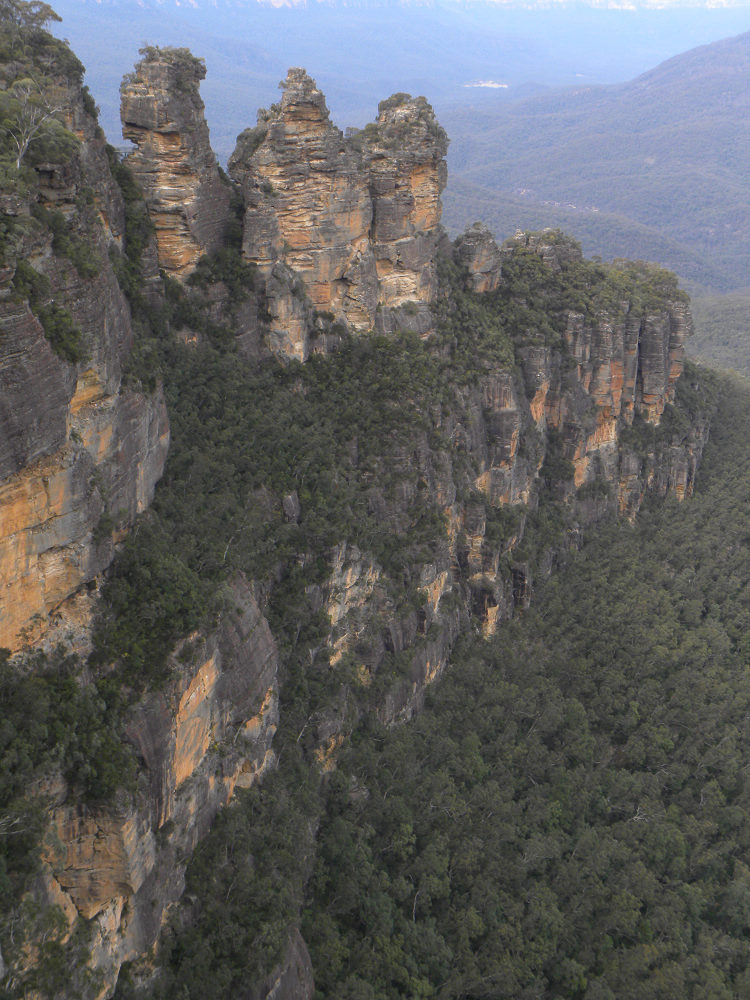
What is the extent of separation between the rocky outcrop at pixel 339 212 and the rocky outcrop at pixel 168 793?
18320 millimetres

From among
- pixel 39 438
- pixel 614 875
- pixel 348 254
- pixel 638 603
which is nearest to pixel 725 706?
pixel 638 603

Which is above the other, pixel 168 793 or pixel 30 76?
pixel 30 76

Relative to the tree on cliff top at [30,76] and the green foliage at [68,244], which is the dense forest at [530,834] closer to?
the green foliage at [68,244]

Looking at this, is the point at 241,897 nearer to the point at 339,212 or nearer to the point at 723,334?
the point at 339,212

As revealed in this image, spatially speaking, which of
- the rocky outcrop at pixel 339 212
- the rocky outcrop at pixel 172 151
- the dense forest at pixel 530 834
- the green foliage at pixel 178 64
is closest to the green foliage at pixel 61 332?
the rocky outcrop at pixel 172 151

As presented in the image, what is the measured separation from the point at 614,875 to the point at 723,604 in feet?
77.2

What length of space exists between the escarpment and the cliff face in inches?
3.5

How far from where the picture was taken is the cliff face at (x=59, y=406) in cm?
1952

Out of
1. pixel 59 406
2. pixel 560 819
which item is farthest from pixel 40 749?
pixel 560 819

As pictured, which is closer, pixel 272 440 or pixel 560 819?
pixel 272 440

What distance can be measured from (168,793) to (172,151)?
26448 millimetres

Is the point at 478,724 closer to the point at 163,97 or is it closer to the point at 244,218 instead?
the point at 244,218

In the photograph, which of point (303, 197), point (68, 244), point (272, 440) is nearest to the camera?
point (68, 244)

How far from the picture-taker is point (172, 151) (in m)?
34.2
